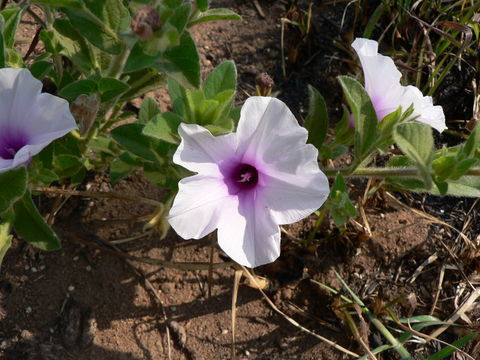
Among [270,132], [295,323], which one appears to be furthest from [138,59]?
[295,323]

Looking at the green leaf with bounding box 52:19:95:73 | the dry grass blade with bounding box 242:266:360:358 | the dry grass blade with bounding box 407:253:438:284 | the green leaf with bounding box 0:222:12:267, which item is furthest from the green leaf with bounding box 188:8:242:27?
the dry grass blade with bounding box 407:253:438:284

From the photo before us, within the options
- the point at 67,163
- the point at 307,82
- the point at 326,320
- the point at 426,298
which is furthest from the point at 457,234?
the point at 67,163

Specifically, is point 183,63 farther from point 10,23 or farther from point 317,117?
point 10,23

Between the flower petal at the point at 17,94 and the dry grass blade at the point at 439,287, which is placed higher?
the flower petal at the point at 17,94

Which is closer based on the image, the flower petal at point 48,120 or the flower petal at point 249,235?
the flower petal at point 48,120

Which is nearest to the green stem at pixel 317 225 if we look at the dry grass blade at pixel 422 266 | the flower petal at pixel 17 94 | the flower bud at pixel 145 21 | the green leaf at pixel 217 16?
the dry grass blade at pixel 422 266

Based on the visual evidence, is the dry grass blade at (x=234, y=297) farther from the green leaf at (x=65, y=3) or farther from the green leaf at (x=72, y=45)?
the green leaf at (x=65, y=3)

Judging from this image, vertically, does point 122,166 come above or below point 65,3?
below
